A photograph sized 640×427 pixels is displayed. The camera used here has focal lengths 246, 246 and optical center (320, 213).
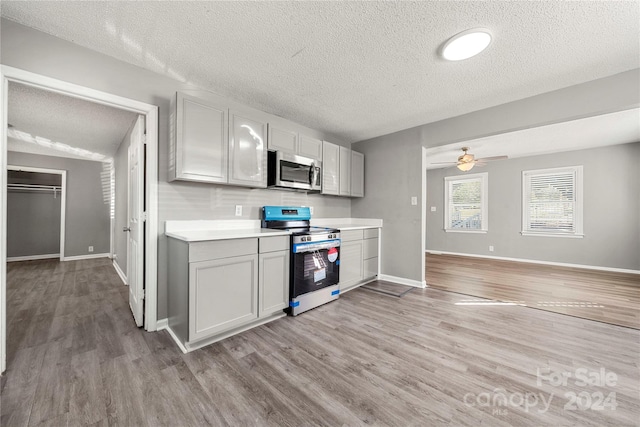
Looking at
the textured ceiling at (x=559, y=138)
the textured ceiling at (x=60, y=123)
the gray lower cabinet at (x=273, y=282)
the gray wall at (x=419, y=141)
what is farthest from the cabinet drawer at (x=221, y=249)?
the textured ceiling at (x=559, y=138)

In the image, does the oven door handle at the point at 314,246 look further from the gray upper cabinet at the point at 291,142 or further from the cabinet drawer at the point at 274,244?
the gray upper cabinet at the point at 291,142

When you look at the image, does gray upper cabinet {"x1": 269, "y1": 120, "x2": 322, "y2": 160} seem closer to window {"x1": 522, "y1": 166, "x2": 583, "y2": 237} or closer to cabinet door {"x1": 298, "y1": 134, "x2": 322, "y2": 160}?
cabinet door {"x1": 298, "y1": 134, "x2": 322, "y2": 160}

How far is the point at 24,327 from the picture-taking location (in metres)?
2.30

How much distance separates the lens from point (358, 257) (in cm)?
363

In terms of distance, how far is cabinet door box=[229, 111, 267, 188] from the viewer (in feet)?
8.29

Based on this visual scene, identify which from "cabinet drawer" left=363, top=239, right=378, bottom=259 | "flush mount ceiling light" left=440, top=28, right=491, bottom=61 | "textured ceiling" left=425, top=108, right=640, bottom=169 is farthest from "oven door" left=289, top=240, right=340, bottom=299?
"textured ceiling" left=425, top=108, right=640, bottom=169

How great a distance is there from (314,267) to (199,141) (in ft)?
5.79

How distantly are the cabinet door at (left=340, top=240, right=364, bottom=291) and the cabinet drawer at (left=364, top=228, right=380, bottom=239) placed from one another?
0.66 feet

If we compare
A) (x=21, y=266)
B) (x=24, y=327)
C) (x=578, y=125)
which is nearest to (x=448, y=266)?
(x=578, y=125)

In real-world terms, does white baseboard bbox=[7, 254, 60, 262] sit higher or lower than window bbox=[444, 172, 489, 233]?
lower

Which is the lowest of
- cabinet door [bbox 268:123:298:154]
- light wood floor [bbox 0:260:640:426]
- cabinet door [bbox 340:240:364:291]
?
light wood floor [bbox 0:260:640:426]

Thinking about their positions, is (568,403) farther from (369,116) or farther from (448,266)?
(448,266)

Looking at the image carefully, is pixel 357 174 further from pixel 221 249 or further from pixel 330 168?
pixel 221 249

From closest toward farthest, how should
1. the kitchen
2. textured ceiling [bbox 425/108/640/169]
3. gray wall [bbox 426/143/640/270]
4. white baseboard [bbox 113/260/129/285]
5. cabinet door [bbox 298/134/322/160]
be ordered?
the kitchen < cabinet door [bbox 298/134/322/160] < textured ceiling [bbox 425/108/640/169] < white baseboard [bbox 113/260/129/285] < gray wall [bbox 426/143/640/270]
